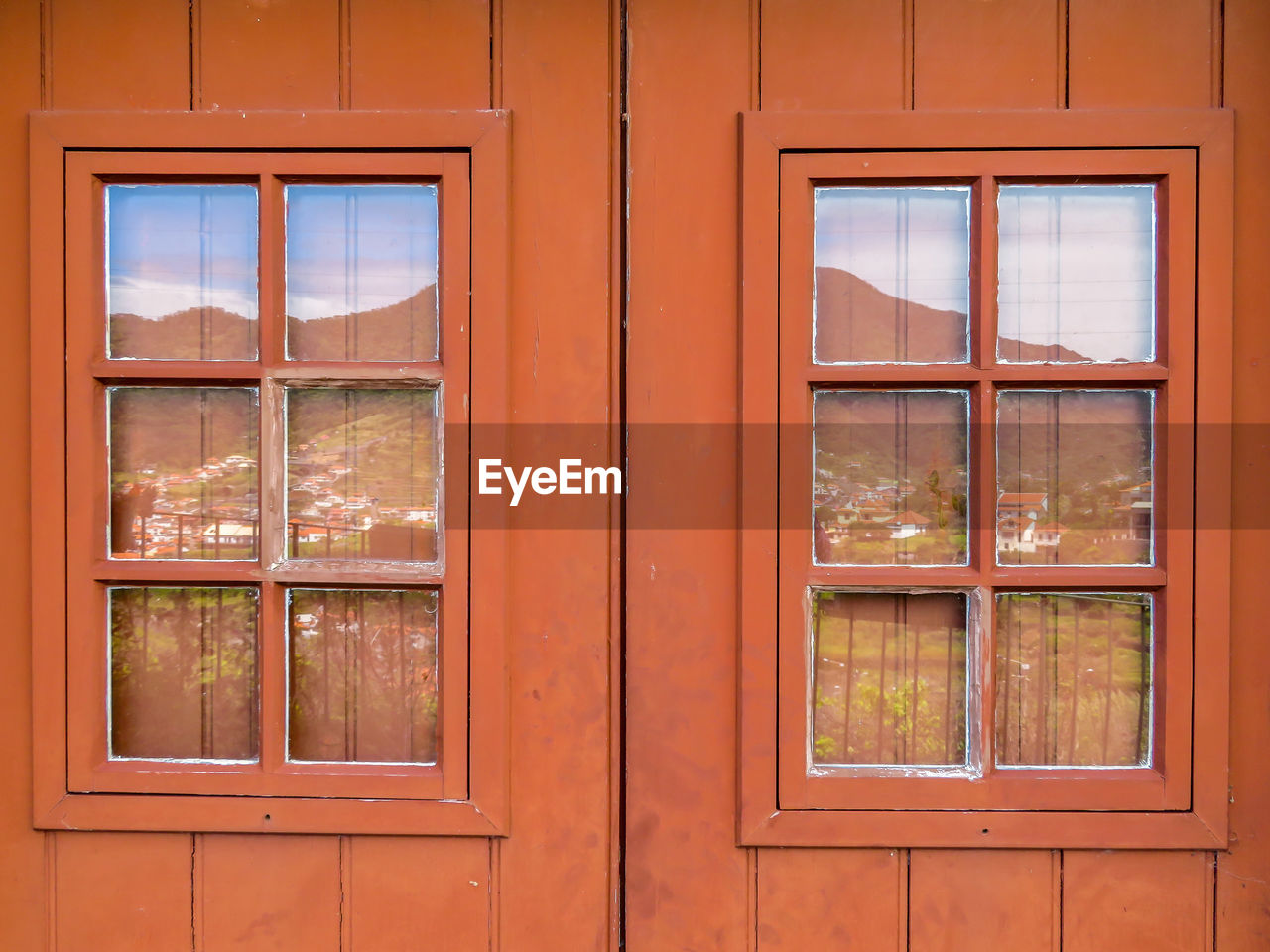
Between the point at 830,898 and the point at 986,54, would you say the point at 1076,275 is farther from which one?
the point at 830,898

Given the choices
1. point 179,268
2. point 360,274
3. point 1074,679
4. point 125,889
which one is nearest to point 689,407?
point 360,274

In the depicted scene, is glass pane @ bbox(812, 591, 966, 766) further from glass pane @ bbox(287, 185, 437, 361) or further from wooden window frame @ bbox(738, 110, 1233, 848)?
glass pane @ bbox(287, 185, 437, 361)

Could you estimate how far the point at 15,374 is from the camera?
1229 millimetres

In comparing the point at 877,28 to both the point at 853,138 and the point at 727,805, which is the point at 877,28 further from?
the point at 727,805

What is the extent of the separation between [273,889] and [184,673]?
0.46 metres

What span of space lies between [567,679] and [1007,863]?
93cm

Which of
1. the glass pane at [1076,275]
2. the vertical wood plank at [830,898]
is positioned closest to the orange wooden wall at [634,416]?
the vertical wood plank at [830,898]

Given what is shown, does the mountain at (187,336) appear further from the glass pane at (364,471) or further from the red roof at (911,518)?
the red roof at (911,518)

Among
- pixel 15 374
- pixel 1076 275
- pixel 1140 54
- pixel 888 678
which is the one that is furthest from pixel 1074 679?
pixel 15 374

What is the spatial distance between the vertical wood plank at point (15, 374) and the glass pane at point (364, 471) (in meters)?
0.52

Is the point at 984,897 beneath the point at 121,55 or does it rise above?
beneath

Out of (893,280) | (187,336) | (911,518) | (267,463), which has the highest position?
(893,280)

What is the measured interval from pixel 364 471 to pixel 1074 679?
4.86ft

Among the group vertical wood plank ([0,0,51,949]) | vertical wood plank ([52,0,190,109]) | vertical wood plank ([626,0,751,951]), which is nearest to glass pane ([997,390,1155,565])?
vertical wood plank ([626,0,751,951])
